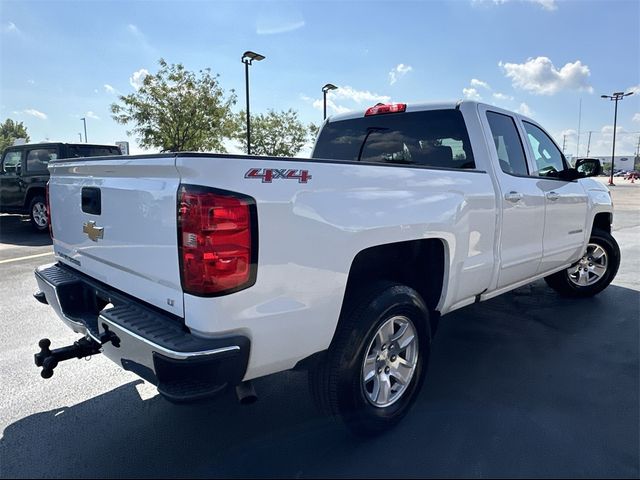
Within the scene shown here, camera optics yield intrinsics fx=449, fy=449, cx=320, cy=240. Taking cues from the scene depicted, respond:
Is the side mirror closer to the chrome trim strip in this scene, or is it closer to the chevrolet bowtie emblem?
the chrome trim strip

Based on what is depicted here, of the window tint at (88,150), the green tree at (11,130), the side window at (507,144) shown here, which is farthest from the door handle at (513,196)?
the green tree at (11,130)

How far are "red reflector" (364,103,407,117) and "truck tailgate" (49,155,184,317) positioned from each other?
7.47 feet

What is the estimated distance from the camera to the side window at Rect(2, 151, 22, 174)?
36.2 ft

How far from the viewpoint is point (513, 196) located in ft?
11.4

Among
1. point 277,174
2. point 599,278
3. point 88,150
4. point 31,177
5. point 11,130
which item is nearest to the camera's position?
point 277,174

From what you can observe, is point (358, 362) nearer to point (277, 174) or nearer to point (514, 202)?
point (277, 174)

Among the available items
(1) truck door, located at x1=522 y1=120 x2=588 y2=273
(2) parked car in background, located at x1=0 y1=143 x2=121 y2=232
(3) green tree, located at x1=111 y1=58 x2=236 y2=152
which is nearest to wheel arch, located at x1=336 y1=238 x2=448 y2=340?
(1) truck door, located at x1=522 y1=120 x2=588 y2=273

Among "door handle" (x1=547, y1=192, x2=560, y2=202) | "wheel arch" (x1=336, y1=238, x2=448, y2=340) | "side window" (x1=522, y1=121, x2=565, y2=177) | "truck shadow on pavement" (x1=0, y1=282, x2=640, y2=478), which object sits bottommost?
"truck shadow on pavement" (x1=0, y1=282, x2=640, y2=478)

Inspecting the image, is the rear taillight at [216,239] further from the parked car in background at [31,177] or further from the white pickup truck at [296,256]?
the parked car in background at [31,177]

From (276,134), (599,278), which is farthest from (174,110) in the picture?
(599,278)

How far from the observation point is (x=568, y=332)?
4.18 meters

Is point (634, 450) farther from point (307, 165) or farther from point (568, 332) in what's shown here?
point (307, 165)

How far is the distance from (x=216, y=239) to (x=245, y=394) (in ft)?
2.55

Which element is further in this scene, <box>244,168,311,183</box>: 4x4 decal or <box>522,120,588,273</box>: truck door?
<box>522,120,588,273</box>: truck door
